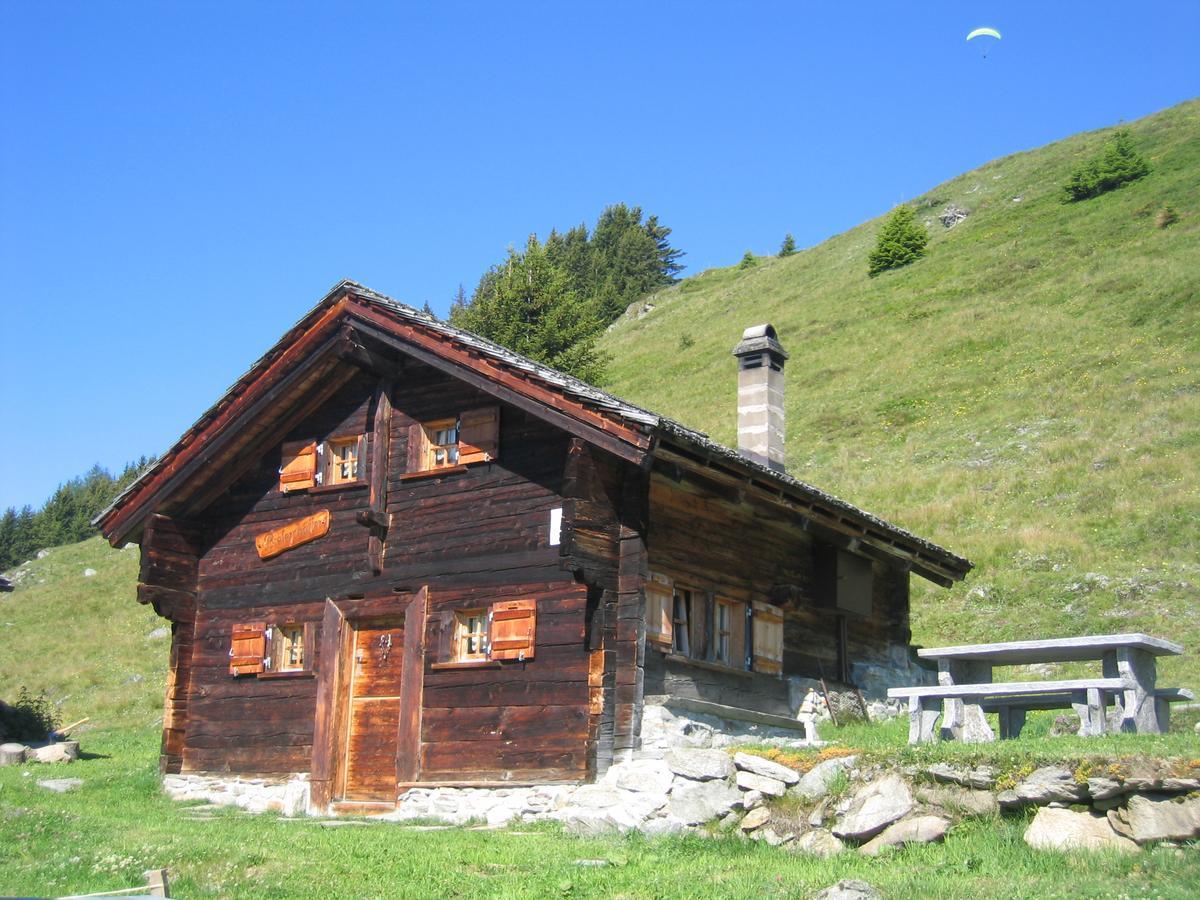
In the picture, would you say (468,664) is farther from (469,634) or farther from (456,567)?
(456,567)

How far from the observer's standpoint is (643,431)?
1381 centimetres

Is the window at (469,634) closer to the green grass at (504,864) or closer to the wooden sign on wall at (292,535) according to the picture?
the green grass at (504,864)

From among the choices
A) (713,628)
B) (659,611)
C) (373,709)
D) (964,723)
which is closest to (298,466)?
(373,709)

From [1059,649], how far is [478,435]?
7692 millimetres

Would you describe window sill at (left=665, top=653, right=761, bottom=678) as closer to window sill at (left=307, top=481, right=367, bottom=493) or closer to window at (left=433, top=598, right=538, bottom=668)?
window at (left=433, top=598, right=538, bottom=668)

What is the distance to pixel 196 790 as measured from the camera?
1828cm

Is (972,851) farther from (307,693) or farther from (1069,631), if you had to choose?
(1069,631)

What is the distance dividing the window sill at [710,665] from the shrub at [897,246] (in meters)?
A: 59.1

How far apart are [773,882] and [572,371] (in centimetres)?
3543

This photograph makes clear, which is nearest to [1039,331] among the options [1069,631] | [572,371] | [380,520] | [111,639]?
[572,371]

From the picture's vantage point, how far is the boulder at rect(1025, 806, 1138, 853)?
30.7 ft

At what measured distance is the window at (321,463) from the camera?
18.2 meters

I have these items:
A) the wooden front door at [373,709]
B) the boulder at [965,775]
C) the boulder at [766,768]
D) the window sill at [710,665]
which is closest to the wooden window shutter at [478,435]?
the wooden front door at [373,709]

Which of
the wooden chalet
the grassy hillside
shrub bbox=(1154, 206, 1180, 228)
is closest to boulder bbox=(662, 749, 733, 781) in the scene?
the wooden chalet
